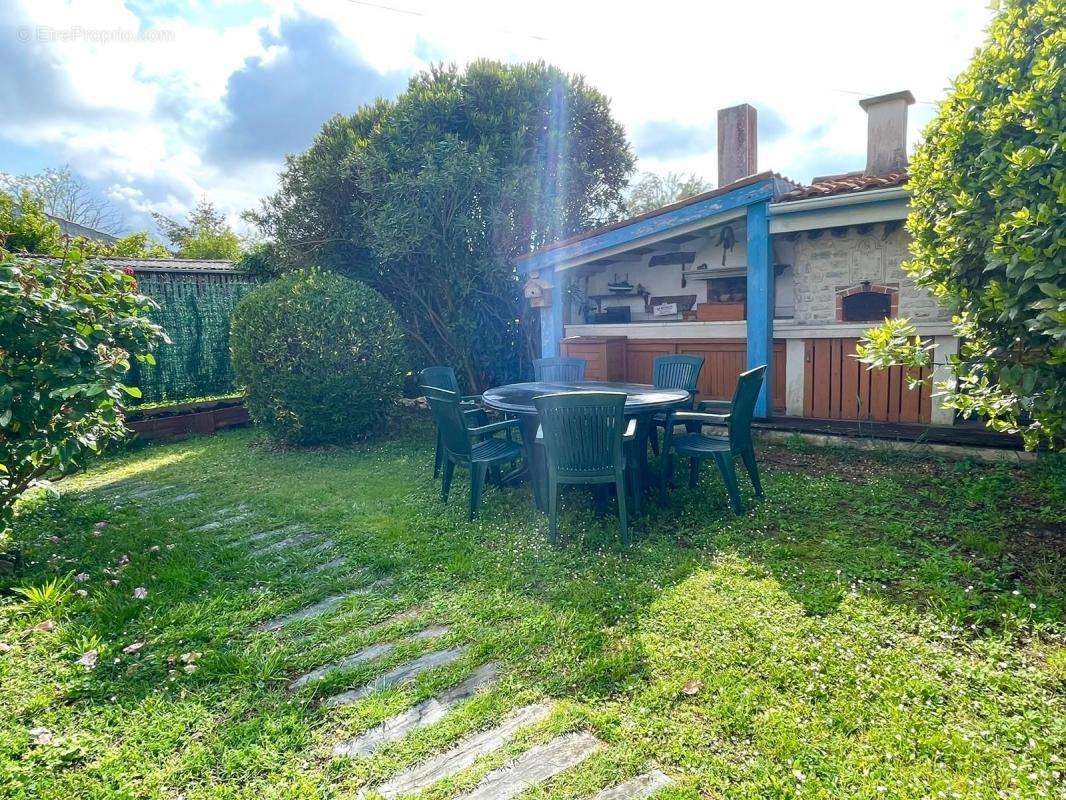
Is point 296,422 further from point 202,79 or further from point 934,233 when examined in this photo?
point 934,233

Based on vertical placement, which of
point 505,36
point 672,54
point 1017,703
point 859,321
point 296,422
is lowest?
point 1017,703

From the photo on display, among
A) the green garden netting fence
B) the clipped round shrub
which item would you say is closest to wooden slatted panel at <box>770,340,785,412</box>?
the clipped round shrub

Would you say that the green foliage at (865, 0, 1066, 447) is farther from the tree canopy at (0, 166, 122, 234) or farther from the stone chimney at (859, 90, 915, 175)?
the tree canopy at (0, 166, 122, 234)

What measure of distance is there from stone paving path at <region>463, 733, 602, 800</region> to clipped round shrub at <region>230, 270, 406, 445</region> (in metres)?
5.38

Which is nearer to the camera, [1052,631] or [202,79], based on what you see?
[1052,631]

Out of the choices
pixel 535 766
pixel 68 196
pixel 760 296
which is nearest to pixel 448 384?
pixel 760 296

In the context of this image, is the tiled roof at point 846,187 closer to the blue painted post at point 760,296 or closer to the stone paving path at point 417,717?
the blue painted post at point 760,296

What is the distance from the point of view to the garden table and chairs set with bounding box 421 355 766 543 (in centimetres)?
342

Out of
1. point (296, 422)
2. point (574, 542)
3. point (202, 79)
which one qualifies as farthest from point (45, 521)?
point (202, 79)

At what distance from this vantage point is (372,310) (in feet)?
22.8

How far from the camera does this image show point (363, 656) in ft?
7.83

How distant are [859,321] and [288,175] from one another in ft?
27.9

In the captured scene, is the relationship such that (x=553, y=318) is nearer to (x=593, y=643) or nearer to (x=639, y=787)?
(x=593, y=643)

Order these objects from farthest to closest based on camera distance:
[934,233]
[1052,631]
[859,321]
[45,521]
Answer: [859,321], [45,521], [934,233], [1052,631]
